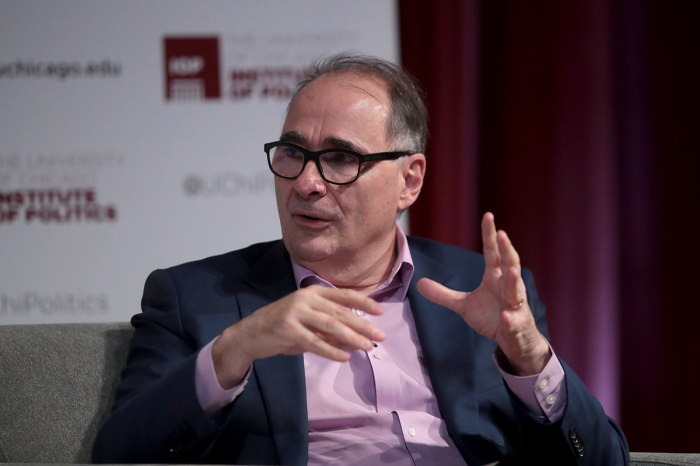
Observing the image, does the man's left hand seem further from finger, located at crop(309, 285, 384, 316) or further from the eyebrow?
the eyebrow

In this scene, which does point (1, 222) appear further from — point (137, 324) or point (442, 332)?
point (442, 332)

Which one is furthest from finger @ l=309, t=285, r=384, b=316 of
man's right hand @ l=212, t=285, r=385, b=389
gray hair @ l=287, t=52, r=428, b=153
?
gray hair @ l=287, t=52, r=428, b=153

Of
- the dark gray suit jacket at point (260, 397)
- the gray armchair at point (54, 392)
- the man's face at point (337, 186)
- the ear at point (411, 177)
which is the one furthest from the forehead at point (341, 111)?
the gray armchair at point (54, 392)

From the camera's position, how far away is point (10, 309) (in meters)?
2.65

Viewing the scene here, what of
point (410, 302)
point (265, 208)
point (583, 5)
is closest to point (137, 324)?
point (410, 302)

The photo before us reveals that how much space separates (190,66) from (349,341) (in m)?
2.01

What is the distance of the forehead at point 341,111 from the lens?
1.71 m

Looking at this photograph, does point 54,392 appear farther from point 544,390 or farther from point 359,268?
point 544,390

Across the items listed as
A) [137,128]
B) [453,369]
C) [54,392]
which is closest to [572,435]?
[453,369]

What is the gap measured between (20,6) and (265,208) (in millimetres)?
1438

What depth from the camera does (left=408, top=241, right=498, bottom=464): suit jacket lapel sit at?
149cm

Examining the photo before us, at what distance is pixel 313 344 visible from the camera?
45.6 inches

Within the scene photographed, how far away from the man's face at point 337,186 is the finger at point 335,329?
521 millimetres

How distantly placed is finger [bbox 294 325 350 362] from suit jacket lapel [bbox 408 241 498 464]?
0.49 m
